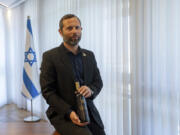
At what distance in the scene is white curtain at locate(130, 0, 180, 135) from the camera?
1.78m

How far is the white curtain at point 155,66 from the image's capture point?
1781mm

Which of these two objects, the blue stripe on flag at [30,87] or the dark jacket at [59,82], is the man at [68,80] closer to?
the dark jacket at [59,82]

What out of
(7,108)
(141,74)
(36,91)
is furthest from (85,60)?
(7,108)

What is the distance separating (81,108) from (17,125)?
101 inches

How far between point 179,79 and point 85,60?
993 millimetres

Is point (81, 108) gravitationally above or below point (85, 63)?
below

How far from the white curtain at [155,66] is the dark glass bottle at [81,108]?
1020 mm

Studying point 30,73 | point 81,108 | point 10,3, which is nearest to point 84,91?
point 81,108

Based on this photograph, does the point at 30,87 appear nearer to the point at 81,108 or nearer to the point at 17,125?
the point at 17,125

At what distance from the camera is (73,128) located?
4.11ft


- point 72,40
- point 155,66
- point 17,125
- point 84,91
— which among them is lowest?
point 17,125

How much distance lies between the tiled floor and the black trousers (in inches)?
58.8

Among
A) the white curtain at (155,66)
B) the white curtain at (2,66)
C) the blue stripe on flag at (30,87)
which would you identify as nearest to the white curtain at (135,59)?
the white curtain at (155,66)

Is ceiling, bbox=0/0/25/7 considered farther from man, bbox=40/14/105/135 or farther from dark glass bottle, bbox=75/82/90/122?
dark glass bottle, bbox=75/82/90/122
